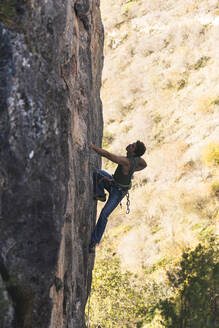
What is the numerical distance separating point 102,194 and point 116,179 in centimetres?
86

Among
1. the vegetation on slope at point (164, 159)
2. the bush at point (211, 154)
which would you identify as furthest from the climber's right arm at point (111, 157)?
the bush at point (211, 154)

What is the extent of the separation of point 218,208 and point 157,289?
22.1ft

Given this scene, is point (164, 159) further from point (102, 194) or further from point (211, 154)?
point (102, 194)

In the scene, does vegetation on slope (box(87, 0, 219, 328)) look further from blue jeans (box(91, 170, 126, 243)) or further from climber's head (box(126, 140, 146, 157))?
climber's head (box(126, 140, 146, 157))

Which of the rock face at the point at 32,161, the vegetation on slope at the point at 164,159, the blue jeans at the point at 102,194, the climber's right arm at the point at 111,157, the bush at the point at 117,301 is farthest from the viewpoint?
the bush at the point at 117,301

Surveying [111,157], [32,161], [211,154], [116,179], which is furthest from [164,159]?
[32,161]

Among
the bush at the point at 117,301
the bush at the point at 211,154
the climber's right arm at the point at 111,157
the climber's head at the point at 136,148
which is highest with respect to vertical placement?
the bush at the point at 211,154

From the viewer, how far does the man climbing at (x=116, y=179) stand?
23.5ft

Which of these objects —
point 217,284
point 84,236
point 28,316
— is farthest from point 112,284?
point 28,316

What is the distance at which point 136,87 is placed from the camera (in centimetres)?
3581

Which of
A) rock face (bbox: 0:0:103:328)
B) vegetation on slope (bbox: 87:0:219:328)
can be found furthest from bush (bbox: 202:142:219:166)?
rock face (bbox: 0:0:103:328)

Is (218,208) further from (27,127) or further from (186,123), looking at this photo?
(27,127)

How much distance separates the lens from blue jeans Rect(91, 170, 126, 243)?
26.1 feet

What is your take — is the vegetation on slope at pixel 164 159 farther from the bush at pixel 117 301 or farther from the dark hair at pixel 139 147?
the dark hair at pixel 139 147
